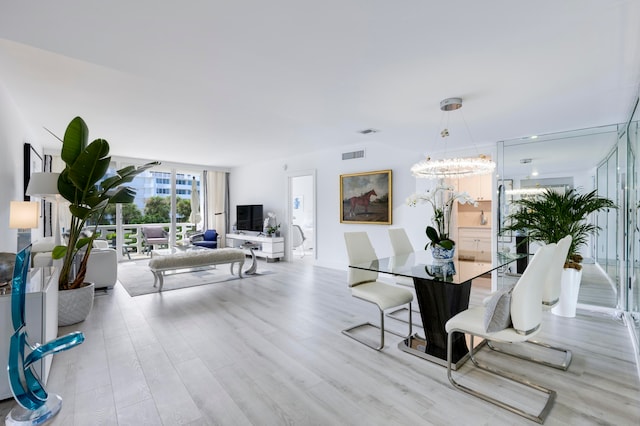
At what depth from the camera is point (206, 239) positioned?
8.19 m

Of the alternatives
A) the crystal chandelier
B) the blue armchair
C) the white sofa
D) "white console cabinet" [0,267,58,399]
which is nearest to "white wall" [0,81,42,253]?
the white sofa

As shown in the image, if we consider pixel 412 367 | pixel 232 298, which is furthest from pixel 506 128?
pixel 232 298

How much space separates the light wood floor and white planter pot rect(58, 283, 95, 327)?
16cm

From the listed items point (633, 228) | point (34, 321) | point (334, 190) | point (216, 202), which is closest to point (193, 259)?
point (34, 321)

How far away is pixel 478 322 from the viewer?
221cm

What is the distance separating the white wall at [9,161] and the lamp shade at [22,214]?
0.08 meters

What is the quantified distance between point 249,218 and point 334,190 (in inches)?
115

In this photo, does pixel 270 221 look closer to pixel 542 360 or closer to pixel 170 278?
pixel 170 278

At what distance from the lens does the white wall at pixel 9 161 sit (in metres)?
3.27

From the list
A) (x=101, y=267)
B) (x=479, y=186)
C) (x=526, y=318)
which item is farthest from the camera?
(x=479, y=186)

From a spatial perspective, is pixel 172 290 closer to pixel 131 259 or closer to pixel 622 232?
pixel 131 259

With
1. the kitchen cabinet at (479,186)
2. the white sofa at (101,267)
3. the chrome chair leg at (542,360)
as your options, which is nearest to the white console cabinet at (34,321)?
the white sofa at (101,267)

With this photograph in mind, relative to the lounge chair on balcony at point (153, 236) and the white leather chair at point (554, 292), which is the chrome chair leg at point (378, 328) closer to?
the white leather chair at point (554, 292)

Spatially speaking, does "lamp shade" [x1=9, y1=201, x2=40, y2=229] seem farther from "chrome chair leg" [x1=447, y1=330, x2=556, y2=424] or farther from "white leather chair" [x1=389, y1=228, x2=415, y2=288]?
"chrome chair leg" [x1=447, y1=330, x2=556, y2=424]
